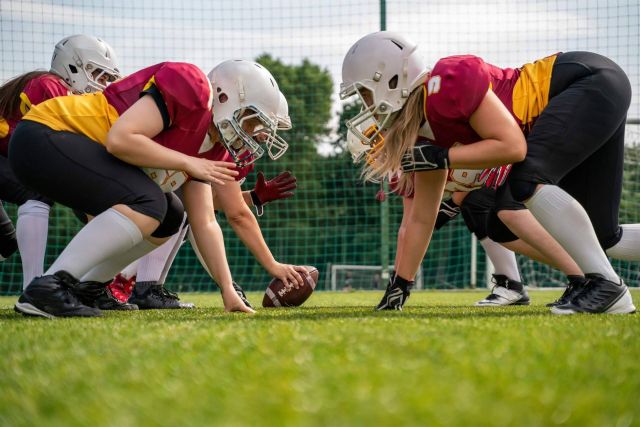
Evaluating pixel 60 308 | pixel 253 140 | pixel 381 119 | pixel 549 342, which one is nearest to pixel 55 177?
pixel 60 308

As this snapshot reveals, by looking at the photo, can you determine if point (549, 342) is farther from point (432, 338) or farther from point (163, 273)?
point (163, 273)

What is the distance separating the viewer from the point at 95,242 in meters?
3.09

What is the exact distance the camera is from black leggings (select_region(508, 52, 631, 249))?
3154 millimetres

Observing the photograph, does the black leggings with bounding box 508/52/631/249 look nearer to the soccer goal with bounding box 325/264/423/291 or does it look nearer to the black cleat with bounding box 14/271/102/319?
the black cleat with bounding box 14/271/102/319

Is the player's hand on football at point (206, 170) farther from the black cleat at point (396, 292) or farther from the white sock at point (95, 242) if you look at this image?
the black cleat at point (396, 292)

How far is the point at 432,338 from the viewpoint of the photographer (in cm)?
219

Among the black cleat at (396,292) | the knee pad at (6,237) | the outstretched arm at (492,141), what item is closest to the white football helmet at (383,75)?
the outstretched arm at (492,141)

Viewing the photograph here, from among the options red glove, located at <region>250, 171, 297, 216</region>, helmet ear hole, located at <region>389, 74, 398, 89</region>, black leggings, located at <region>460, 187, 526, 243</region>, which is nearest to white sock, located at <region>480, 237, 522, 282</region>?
black leggings, located at <region>460, 187, 526, 243</region>

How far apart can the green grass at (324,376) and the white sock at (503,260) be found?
257 cm

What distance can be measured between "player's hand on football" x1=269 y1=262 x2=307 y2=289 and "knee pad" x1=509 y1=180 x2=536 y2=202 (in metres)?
1.47

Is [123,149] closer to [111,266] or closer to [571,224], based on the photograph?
[111,266]

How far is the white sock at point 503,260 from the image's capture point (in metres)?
5.14

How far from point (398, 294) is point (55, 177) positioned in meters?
1.63

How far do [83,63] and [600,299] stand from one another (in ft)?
10.7
